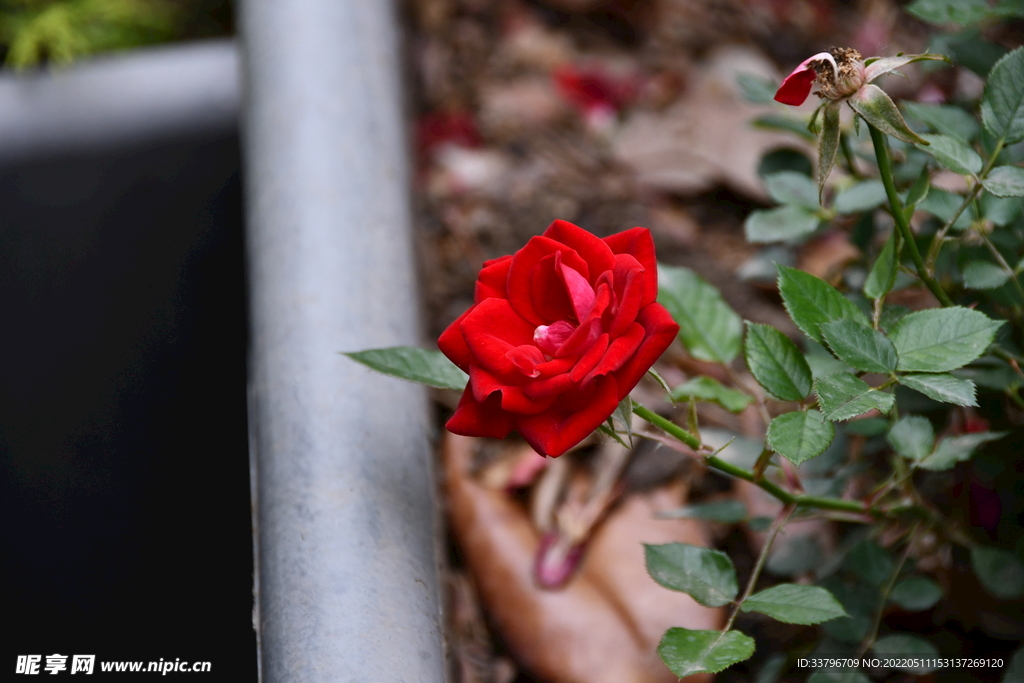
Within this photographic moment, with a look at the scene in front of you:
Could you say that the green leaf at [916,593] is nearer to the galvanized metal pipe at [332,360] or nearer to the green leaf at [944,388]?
the green leaf at [944,388]

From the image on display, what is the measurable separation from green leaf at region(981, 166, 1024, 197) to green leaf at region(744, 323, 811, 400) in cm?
20

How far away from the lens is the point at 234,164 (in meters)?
1.20

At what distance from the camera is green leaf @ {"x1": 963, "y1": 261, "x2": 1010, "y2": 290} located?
65cm

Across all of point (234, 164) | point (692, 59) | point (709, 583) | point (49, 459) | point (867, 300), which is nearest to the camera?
point (709, 583)

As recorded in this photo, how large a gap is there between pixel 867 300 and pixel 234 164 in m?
0.95

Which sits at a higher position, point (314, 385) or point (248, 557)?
point (314, 385)

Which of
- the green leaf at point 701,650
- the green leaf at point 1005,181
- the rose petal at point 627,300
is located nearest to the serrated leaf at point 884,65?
the green leaf at point 1005,181

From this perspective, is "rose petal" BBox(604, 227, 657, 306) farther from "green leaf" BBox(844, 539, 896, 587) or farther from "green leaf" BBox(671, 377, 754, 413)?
"green leaf" BBox(844, 539, 896, 587)

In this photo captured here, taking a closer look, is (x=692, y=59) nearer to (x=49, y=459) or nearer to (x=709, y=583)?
(x=709, y=583)

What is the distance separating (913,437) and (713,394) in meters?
0.18

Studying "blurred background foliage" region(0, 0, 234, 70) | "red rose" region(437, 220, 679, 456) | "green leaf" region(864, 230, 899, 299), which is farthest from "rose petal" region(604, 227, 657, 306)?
"blurred background foliage" region(0, 0, 234, 70)

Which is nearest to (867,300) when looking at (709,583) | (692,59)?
(709,583)

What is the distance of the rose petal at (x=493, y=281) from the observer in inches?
22.1

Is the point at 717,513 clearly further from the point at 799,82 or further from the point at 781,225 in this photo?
the point at 799,82
